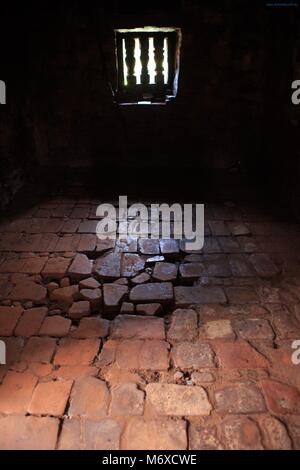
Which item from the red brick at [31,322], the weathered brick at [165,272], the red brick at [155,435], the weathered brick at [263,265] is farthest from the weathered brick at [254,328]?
the red brick at [31,322]

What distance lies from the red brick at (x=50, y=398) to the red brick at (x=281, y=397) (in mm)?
1360

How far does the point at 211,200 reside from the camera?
5.72 m

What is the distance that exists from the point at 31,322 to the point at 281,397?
6.91ft

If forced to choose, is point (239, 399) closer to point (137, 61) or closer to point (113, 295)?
point (113, 295)

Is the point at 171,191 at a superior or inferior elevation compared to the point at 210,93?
inferior

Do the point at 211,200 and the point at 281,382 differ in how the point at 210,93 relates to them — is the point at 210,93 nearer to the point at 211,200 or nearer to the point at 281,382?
the point at 211,200

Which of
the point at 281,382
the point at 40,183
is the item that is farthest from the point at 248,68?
the point at 281,382

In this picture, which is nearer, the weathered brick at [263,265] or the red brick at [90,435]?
the red brick at [90,435]

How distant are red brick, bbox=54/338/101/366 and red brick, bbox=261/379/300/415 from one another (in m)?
1.30

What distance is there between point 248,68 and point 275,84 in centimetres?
62

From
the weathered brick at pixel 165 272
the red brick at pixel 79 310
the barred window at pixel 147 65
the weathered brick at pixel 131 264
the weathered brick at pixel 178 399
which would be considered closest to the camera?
the weathered brick at pixel 178 399

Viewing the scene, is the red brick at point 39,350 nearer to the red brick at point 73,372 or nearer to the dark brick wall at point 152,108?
the red brick at point 73,372

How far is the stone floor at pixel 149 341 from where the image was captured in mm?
2076

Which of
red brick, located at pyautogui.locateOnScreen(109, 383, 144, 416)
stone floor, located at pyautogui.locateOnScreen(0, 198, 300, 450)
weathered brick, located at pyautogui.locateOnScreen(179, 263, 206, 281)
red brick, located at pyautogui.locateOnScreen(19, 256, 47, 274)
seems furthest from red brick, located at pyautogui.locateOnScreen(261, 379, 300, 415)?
red brick, located at pyautogui.locateOnScreen(19, 256, 47, 274)
